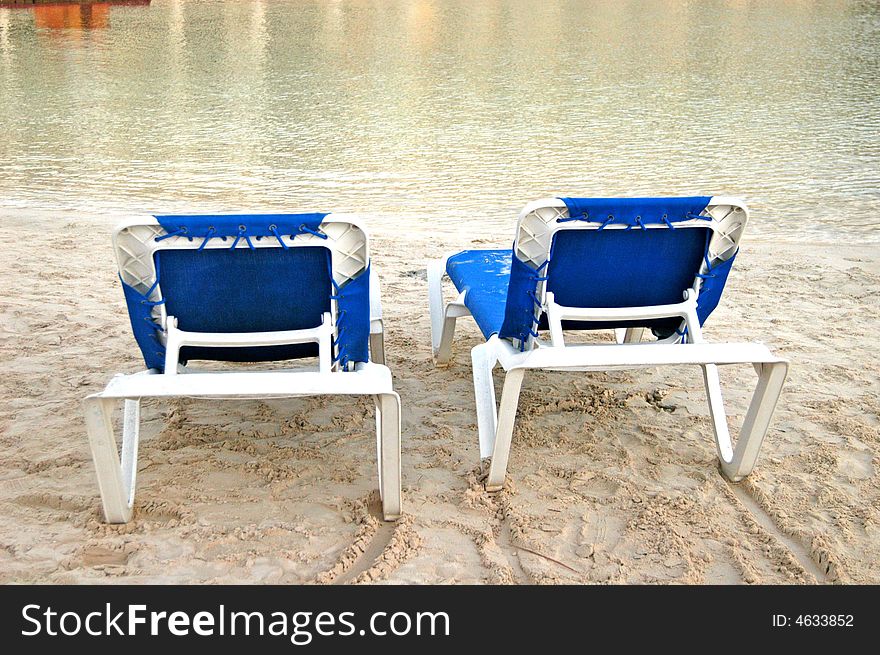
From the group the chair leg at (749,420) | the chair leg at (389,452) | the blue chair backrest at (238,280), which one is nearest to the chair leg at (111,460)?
the blue chair backrest at (238,280)

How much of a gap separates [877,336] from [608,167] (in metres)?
6.52

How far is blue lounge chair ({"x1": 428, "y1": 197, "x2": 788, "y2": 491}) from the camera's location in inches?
118

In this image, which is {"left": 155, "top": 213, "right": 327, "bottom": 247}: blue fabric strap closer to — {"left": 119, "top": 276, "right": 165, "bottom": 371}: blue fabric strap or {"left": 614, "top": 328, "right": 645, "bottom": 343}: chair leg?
{"left": 119, "top": 276, "right": 165, "bottom": 371}: blue fabric strap

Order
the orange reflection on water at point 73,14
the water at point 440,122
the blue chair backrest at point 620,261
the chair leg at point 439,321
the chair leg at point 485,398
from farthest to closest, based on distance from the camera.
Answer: the orange reflection on water at point 73,14, the water at point 440,122, the chair leg at point 439,321, the chair leg at point 485,398, the blue chair backrest at point 620,261

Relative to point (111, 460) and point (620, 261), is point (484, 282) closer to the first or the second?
point (620, 261)

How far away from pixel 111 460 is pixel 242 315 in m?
0.67

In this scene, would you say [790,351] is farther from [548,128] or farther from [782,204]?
[548,128]

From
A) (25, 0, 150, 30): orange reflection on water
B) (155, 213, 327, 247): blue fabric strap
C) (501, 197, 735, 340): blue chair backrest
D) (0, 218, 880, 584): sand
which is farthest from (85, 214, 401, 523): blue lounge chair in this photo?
(25, 0, 150, 30): orange reflection on water

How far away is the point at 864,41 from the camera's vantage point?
2619cm

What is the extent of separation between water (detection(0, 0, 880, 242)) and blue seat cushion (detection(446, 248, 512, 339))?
368cm

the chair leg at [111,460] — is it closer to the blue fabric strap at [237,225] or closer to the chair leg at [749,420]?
the blue fabric strap at [237,225]

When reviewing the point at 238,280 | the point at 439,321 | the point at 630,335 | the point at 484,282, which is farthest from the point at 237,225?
the point at 630,335

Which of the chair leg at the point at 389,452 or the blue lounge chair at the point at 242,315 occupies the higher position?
the blue lounge chair at the point at 242,315

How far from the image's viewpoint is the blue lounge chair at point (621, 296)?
2990 millimetres
